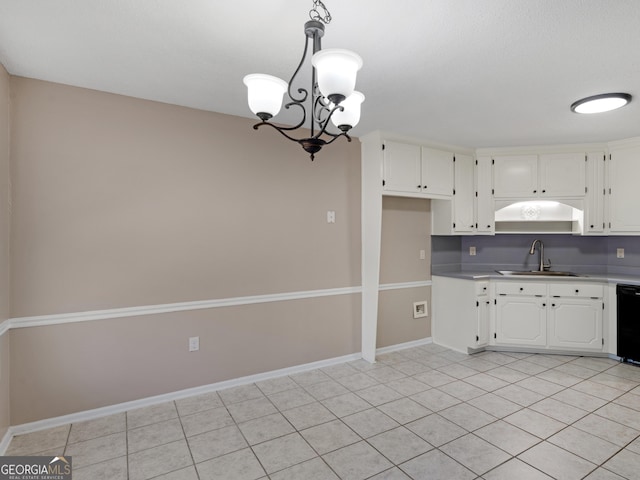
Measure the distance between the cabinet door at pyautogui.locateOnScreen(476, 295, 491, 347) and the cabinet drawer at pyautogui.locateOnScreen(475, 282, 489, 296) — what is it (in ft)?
0.18

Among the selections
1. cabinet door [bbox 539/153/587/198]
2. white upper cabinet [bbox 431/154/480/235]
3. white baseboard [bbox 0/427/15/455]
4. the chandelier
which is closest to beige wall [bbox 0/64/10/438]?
white baseboard [bbox 0/427/15/455]

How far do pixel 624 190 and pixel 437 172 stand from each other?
2.03 metres

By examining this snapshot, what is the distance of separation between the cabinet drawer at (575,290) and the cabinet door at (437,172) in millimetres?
1534

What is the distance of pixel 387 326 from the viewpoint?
396cm

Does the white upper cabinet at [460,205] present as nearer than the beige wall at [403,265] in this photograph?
No

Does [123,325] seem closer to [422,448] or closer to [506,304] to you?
[422,448]

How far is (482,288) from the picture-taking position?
3.86 m

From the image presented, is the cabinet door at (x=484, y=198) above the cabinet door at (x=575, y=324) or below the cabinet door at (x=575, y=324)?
above

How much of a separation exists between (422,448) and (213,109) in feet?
9.78

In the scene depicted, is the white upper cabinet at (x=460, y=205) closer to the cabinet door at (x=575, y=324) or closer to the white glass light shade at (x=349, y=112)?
the cabinet door at (x=575, y=324)

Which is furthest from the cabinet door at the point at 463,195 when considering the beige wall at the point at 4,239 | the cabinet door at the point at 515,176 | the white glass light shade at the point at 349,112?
the beige wall at the point at 4,239

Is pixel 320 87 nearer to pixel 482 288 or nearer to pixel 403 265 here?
pixel 403 265

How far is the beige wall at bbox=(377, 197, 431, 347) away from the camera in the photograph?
395 centimetres

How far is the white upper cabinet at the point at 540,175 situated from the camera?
155 inches
